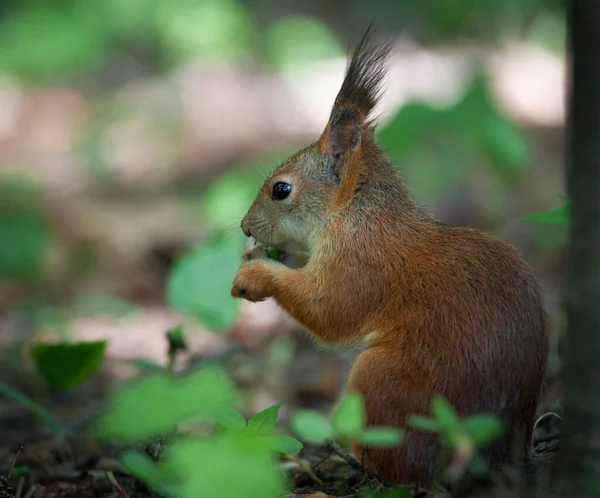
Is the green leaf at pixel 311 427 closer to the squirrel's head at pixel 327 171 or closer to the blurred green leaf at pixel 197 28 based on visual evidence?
the squirrel's head at pixel 327 171

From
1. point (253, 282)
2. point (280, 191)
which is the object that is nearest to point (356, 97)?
point (280, 191)

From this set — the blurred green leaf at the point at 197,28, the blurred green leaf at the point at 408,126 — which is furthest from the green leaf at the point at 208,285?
the blurred green leaf at the point at 197,28

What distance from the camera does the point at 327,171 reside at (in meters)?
3.35

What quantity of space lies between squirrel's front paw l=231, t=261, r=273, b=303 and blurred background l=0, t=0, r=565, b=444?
0.45 metres

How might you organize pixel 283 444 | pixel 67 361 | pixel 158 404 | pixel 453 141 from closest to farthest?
pixel 158 404
pixel 283 444
pixel 67 361
pixel 453 141

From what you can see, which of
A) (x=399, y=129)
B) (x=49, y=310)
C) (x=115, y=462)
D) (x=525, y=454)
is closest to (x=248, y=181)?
(x=399, y=129)

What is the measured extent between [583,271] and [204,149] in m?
8.12

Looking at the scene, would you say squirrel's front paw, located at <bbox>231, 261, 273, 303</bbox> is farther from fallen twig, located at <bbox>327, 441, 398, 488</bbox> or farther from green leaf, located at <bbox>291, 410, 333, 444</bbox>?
green leaf, located at <bbox>291, 410, 333, 444</bbox>

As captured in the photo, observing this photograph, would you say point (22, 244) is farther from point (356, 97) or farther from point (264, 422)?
point (264, 422)

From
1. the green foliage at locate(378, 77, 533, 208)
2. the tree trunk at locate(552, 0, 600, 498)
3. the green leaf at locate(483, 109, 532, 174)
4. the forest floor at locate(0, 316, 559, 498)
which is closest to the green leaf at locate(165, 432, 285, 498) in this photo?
the forest floor at locate(0, 316, 559, 498)

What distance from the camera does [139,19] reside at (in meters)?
11.4

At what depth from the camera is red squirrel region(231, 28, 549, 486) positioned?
100 inches

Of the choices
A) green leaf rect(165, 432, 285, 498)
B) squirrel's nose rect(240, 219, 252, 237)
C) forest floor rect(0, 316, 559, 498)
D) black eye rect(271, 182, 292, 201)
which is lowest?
forest floor rect(0, 316, 559, 498)

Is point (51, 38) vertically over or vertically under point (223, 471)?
over
